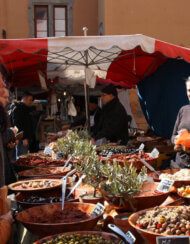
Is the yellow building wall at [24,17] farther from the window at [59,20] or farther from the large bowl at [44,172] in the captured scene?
the large bowl at [44,172]

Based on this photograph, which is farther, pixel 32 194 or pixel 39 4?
pixel 39 4

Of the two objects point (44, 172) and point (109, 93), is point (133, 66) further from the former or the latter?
point (44, 172)

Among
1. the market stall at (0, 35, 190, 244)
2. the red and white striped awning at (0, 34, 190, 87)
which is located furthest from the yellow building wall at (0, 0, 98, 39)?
the market stall at (0, 35, 190, 244)

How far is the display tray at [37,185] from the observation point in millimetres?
2591

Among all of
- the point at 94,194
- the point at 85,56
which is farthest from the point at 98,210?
the point at 85,56

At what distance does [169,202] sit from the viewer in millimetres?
2375

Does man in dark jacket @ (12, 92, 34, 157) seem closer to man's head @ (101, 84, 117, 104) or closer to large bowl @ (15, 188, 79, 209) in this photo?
man's head @ (101, 84, 117, 104)

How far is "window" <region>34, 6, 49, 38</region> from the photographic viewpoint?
11.7m

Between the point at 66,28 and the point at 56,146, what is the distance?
831 centimetres

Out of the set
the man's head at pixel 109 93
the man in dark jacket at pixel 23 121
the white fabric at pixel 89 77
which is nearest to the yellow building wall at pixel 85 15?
the man in dark jacket at pixel 23 121

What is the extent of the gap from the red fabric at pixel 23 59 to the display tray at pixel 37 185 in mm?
1664

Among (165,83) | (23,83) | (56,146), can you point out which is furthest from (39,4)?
(56,146)

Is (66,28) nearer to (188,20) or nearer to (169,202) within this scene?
(188,20)

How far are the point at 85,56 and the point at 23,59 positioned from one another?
1.04 metres
